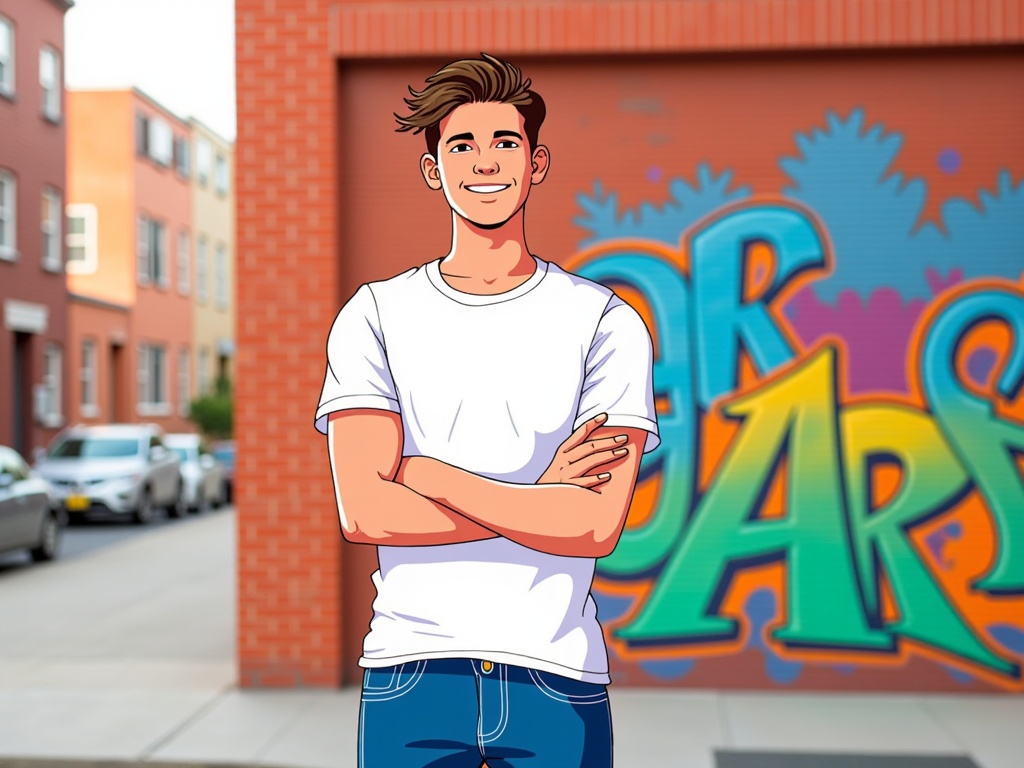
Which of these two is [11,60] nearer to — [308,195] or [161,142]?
[161,142]

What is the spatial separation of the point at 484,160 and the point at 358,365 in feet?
2.27

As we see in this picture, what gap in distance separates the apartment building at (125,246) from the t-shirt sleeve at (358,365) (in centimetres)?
3077

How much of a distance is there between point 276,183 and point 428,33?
132 cm

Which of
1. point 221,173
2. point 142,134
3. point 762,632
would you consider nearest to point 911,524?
point 762,632

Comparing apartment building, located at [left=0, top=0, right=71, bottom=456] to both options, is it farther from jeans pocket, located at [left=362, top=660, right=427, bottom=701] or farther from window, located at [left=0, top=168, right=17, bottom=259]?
jeans pocket, located at [left=362, top=660, right=427, bottom=701]

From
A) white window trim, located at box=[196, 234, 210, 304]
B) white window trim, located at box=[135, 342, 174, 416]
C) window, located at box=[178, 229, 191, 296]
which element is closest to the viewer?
white window trim, located at box=[135, 342, 174, 416]

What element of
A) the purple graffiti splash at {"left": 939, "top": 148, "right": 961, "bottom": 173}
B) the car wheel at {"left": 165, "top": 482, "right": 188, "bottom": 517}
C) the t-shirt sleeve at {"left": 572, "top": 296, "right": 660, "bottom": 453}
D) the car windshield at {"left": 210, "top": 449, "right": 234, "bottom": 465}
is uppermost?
the purple graffiti splash at {"left": 939, "top": 148, "right": 961, "bottom": 173}

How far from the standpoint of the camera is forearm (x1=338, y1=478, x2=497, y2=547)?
3.43 meters

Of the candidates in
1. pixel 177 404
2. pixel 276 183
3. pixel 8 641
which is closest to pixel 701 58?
→ pixel 276 183

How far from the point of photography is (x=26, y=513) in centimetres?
1494

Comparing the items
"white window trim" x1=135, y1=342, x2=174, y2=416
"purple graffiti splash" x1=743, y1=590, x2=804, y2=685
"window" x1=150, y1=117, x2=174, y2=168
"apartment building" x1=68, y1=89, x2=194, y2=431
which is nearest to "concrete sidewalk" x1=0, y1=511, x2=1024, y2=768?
"purple graffiti splash" x1=743, y1=590, x2=804, y2=685

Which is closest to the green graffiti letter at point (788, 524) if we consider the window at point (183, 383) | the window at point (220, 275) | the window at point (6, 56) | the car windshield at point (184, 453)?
the car windshield at point (184, 453)

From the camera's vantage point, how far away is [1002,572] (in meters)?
7.55

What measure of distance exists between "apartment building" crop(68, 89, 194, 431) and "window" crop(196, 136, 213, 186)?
10.1 ft
